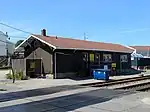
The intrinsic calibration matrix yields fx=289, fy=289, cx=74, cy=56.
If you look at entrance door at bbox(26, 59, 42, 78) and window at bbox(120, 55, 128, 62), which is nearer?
entrance door at bbox(26, 59, 42, 78)

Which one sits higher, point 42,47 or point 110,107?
point 42,47

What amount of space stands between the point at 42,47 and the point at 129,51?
14.2 metres

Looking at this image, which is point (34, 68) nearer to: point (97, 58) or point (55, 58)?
point (55, 58)

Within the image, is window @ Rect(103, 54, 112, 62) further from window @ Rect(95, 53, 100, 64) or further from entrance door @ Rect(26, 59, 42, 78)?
entrance door @ Rect(26, 59, 42, 78)

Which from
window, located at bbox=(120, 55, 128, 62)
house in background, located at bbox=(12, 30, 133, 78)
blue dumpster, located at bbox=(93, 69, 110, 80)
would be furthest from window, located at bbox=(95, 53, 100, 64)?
blue dumpster, located at bbox=(93, 69, 110, 80)

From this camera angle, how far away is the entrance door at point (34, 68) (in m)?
28.3

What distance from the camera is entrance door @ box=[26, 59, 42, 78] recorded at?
28344mm

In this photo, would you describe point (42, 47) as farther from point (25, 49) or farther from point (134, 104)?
point (134, 104)

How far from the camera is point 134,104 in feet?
37.1

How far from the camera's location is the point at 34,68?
2850cm

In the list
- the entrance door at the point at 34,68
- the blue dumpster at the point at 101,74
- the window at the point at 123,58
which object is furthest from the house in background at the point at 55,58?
the window at the point at 123,58

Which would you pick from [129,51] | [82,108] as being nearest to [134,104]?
[82,108]

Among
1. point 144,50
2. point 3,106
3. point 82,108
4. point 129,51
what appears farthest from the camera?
point 144,50

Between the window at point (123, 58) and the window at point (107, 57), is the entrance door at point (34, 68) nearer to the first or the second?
the window at point (107, 57)
